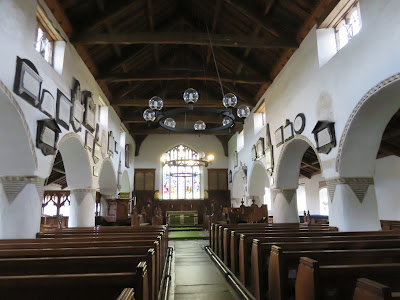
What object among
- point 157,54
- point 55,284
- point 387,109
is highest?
point 157,54

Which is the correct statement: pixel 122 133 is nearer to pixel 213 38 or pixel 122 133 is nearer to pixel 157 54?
pixel 157 54

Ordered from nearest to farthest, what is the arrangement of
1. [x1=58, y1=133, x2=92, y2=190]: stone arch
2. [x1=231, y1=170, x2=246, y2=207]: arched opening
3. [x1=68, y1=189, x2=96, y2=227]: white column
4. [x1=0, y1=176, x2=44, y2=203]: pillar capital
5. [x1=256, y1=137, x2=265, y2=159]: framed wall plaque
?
[x1=0, y1=176, x2=44, y2=203]: pillar capital, [x1=58, y1=133, x2=92, y2=190]: stone arch, [x1=68, y1=189, x2=96, y2=227]: white column, [x1=256, y1=137, x2=265, y2=159]: framed wall plaque, [x1=231, y1=170, x2=246, y2=207]: arched opening

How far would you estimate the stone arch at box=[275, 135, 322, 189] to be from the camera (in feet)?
26.5

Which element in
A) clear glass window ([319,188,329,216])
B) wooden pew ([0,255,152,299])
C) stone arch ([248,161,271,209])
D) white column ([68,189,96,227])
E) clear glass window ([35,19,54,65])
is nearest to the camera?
wooden pew ([0,255,152,299])

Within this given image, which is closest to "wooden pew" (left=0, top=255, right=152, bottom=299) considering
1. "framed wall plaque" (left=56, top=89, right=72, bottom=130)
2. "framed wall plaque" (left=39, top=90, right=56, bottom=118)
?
"framed wall plaque" (left=39, top=90, right=56, bottom=118)

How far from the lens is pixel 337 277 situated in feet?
6.91

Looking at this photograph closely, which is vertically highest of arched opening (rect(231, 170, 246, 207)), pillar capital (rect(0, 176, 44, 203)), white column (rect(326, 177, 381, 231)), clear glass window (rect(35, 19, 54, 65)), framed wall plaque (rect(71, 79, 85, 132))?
clear glass window (rect(35, 19, 54, 65))

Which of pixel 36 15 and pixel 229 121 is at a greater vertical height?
pixel 36 15

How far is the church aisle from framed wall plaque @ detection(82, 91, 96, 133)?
4160mm

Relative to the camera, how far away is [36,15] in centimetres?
554

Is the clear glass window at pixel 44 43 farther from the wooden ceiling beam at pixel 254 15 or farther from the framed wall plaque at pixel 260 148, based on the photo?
the framed wall plaque at pixel 260 148

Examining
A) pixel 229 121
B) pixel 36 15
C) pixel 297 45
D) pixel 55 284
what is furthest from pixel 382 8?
pixel 36 15

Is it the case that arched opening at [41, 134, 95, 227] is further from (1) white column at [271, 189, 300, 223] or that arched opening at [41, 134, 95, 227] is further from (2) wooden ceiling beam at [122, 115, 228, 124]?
(1) white column at [271, 189, 300, 223]

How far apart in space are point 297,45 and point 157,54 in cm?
471
